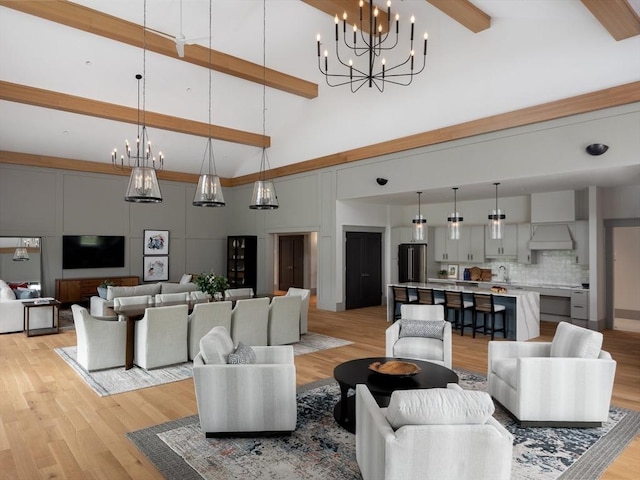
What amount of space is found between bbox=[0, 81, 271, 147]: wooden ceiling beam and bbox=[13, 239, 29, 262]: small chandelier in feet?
12.7

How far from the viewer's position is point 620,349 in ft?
21.3

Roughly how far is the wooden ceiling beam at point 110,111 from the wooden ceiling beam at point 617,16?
274 inches

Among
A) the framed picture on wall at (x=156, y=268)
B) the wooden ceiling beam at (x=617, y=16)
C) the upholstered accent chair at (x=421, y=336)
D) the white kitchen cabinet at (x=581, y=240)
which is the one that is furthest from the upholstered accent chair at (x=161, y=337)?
the white kitchen cabinet at (x=581, y=240)

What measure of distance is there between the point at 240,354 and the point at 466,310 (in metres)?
5.45

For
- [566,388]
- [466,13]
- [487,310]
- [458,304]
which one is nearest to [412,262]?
[458,304]

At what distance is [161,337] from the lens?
5445 millimetres

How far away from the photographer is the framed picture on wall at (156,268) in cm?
1203

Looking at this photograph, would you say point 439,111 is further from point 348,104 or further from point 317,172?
point 317,172

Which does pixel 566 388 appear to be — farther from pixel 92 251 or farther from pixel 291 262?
pixel 291 262

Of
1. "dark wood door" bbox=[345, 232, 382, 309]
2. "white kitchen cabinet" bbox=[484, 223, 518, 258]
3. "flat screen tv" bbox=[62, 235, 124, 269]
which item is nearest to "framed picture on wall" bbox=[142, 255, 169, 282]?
"flat screen tv" bbox=[62, 235, 124, 269]

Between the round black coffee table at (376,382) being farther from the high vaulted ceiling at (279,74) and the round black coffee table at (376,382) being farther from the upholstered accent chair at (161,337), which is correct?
the high vaulted ceiling at (279,74)

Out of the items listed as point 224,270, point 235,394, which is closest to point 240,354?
point 235,394

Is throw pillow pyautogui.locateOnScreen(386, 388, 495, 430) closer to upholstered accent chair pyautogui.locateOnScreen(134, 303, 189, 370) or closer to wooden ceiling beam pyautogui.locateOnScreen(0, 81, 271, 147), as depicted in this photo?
upholstered accent chair pyautogui.locateOnScreen(134, 303, 189, 370)

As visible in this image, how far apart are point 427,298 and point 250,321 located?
3.53 metres
